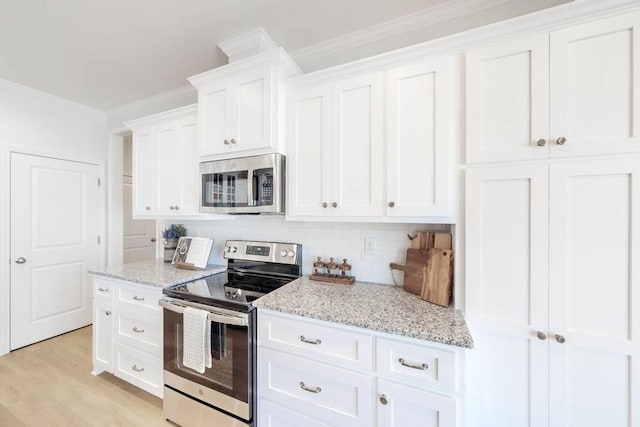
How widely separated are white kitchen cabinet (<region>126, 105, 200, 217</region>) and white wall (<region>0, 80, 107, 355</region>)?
1330 mm

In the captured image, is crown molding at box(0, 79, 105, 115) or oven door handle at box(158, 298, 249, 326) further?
crown molding at box(0, 79, 105, 115)

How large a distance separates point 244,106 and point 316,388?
1766mm

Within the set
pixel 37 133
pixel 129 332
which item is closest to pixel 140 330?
pixel 129 332

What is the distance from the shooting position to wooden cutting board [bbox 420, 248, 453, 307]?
141cm

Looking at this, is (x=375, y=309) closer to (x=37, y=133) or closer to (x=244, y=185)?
(x=244, y=185)

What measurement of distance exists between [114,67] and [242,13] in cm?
152

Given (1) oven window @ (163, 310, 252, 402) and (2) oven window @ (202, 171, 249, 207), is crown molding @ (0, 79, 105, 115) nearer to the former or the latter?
(2) oven window @ (202, 171, 249, 207)

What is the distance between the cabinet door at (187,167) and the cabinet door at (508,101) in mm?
1969

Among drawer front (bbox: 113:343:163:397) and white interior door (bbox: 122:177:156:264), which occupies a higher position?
white interior door (bbox: 122:177:156:264)

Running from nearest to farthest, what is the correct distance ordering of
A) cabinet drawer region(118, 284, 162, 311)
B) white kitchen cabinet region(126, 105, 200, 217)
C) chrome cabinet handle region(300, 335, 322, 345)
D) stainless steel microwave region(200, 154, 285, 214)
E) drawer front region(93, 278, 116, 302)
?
chrome cabinet handle region(300, 335, 322, 345) < stainless steel microwave region(200, 154, 285, 214) < cabinet drawer region(118, 284, 162, 311) < drawer front region(93, 278, 116, 302) < white kitchen cabinet region(126, 105, 200, 217)

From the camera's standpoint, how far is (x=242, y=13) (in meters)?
1.71

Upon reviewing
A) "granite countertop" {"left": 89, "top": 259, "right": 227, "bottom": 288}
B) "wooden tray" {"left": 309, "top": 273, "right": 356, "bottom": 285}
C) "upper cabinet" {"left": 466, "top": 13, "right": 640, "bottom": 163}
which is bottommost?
"granite countertop" {"left": 89, "top": 259, "right": 227, "bottom": 288}

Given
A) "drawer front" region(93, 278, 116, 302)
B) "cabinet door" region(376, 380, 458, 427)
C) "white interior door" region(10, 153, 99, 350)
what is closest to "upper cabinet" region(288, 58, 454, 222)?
"cabinet door" region(376, 380, 458, 427)

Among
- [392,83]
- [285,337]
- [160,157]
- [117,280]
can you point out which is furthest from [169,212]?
[392,83]
